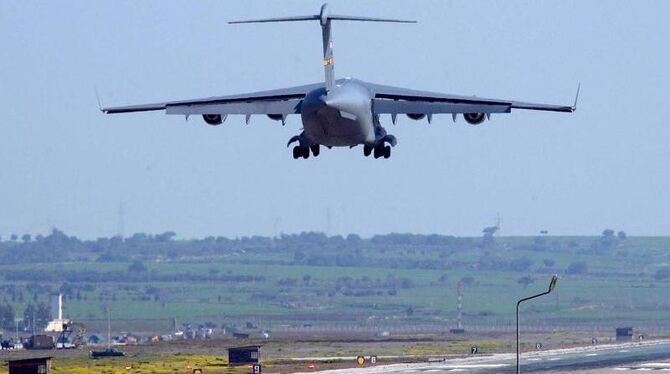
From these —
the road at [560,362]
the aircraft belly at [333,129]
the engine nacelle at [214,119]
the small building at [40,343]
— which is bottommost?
the road at [560,362]

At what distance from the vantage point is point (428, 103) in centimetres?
9319

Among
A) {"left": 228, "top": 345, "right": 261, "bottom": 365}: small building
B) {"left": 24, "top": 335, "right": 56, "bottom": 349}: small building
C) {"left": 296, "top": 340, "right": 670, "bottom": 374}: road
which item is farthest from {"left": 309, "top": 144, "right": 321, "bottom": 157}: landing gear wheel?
{"left": 24, "top": 335, "right": 56, "bottom": 349}: small building

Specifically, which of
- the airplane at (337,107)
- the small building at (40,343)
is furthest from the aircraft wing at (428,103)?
the small building at (40,343)

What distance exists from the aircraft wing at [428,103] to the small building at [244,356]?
55.6 m

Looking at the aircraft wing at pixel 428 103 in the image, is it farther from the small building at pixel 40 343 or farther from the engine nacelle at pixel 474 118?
the small building at pixel 40 343

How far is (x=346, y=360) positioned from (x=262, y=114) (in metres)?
68.4

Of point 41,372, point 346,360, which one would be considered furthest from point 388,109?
point 346,360

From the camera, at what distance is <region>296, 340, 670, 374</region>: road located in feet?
454

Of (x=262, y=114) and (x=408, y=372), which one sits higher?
(x=262, y=114)

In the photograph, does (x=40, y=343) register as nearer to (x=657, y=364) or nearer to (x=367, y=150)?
(x=657, y=364)

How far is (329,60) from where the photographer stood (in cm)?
9350

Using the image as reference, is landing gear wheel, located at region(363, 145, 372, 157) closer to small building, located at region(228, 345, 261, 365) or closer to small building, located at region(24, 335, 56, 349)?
small building, located at region(228, 345, 261, 365)

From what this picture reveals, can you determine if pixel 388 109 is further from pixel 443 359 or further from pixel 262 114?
pixel 443 359

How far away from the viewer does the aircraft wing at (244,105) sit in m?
91.4
